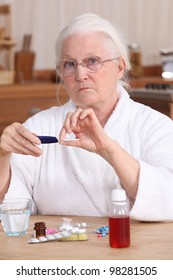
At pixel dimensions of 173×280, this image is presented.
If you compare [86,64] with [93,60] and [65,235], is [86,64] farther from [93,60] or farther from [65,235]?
[65,235]

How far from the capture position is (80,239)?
193 centimetres

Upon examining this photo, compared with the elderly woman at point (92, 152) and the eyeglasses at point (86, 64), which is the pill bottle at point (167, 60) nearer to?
the elderly woman at point (92, 152)

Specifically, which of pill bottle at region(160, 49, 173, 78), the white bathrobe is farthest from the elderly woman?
pill bottle at region(160, 49, 173, 78)

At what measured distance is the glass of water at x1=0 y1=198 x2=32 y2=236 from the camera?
2.01 meters

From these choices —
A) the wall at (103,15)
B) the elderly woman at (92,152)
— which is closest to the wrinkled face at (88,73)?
the elderly woman at (92,152)

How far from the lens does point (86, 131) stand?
7.05ft

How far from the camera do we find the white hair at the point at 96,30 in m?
2.35

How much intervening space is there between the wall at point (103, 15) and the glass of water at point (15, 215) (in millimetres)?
3407

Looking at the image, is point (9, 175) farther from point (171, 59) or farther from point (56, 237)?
point (171, 59)

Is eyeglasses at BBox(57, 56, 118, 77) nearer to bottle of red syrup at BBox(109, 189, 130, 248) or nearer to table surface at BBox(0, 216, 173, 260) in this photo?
table surface at BBox(0, 216, 173, 260)

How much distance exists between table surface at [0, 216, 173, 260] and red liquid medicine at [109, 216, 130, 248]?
0.02 m

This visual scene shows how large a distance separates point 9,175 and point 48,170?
0.47ft

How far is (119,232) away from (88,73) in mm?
678

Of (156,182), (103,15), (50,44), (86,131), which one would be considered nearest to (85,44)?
(86,131)
